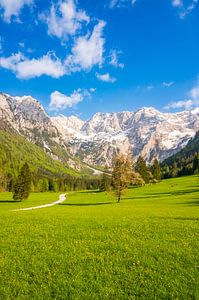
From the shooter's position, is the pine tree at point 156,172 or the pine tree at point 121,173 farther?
the pine tree at point 156,172

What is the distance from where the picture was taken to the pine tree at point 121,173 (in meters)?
70.1

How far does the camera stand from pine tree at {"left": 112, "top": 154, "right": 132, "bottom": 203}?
70062mm

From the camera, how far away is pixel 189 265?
651 inches

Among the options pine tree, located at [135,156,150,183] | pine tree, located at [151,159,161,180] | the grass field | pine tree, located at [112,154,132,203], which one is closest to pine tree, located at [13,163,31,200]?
pine tree, located at [112,154,132,203]

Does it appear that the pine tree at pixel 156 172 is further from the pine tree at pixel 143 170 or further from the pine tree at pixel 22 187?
the pine tree at pixel 22 187

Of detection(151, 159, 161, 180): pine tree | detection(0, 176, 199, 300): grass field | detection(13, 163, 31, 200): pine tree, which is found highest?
detection(151, 159, 161, 180): pine tree

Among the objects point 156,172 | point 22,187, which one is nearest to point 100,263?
point 22,187

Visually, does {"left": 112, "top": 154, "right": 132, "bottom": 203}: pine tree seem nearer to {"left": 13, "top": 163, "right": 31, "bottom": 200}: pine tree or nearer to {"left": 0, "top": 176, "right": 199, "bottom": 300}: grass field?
{"left": 13, "top": 163, "right": 31, "bottom": 200}: pine tree

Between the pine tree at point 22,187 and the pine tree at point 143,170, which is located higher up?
the pine tree at point 143,170

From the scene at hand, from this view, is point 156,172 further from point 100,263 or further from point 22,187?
point 100,263

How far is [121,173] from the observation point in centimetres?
7012

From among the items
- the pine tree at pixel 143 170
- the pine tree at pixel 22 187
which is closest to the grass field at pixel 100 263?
the pine tree at pixel 22 187

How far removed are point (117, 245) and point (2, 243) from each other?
8.84 meters

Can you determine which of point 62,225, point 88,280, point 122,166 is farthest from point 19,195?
point 88,280
